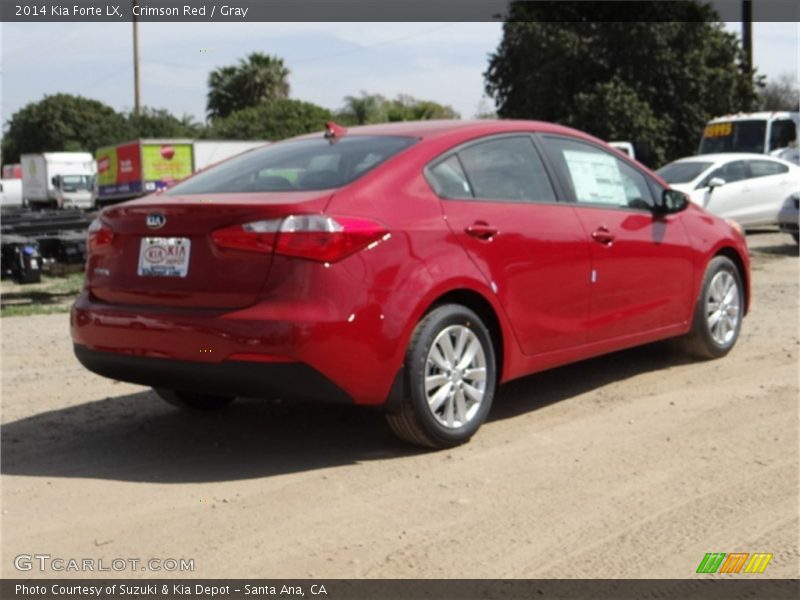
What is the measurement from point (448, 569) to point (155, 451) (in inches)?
87.8

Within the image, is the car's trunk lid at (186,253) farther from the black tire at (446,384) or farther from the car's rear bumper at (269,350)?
the black tire at (446,384)

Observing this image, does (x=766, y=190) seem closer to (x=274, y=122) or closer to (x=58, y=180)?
(x=58, y=180)

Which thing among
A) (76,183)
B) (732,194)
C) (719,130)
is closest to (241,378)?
(732,194)

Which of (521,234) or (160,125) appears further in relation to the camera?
(160,125)

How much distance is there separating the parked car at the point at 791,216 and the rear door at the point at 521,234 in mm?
11513

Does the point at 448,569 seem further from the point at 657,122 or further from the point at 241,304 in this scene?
the point at 657,122

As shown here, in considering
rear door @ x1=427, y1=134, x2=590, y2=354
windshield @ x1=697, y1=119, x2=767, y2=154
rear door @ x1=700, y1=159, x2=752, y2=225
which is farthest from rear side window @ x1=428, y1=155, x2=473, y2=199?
windshield @ x1=697, y1=119, x2=767, y2=154

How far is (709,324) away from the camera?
7305mm

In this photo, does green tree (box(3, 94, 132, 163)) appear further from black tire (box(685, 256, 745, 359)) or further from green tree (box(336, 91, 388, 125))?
black tire (box(685, 256, 745, 359))

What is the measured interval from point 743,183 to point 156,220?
14776 millimetres

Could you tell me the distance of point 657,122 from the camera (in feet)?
133

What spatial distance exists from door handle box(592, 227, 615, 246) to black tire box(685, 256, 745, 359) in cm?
115

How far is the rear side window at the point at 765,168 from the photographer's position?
18.5 meters

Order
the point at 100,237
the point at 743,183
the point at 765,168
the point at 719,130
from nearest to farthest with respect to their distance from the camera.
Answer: the point at 100,237 < the point at 743,183 < the point at 765,168 < the point at 719,130
